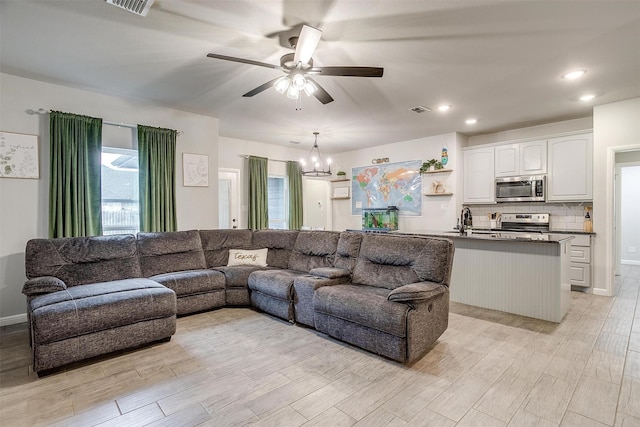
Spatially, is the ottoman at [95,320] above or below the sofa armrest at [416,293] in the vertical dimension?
below

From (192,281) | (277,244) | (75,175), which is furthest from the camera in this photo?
(277,244)

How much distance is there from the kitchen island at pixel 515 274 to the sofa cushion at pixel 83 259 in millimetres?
3913

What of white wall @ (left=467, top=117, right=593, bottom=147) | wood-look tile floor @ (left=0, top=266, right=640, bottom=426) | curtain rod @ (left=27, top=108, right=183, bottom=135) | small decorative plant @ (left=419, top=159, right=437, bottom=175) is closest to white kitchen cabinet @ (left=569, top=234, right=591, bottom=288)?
wood-look tile floor @ (left=0, top=266, right=640, bottom=426)

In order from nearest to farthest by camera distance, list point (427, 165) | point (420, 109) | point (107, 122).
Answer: point (107, 122) → point (420, 109) → point (427, 165)

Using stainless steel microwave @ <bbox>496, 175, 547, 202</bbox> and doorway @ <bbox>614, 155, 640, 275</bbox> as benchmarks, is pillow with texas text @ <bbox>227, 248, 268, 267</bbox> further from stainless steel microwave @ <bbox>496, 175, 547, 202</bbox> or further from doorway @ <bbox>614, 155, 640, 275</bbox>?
doorway @ <bbox>614, 155, 640, 275</bbox>

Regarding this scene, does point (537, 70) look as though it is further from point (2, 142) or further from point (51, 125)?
point (2, 142)

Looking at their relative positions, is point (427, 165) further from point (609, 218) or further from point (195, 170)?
point (195, 170)

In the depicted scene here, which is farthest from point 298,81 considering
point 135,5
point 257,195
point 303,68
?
point 257,195

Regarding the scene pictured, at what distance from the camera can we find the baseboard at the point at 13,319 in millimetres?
3453

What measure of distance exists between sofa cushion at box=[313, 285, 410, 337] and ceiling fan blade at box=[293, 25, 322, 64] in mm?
2040

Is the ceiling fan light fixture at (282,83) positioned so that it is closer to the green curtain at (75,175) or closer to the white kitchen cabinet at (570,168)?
the green curtain at (75,175)

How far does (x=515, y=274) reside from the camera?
3.62 metres

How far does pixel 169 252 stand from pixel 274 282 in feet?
4.85

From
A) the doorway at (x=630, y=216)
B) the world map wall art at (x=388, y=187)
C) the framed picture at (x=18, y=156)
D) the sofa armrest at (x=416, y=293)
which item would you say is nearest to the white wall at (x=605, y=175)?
the world map wall art at (x=388, y=187)
